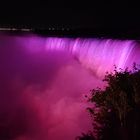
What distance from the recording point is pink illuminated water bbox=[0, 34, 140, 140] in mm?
20719

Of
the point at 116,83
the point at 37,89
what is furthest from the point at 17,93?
the point at 116,83

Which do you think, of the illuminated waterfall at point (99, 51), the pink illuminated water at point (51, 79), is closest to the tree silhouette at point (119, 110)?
the pink illuminated water at point (51, 79)

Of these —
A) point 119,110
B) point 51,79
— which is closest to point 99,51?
point 51,79

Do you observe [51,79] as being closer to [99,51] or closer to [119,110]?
[99,51]

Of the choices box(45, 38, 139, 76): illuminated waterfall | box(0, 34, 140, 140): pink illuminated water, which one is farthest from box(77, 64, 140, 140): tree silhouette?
box(45, 38, 139, 76): illuminated waterfall

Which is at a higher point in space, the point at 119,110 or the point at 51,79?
the point at 119,110

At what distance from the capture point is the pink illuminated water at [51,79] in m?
20.7

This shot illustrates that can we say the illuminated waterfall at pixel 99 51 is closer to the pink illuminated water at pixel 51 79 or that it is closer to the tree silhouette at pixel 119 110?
the pink illuminated water at pixel 51 79

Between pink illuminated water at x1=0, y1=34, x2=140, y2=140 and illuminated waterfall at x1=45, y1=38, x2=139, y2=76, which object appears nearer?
pink illuminated water at x1=0, y1=34, x2=140, y2=140

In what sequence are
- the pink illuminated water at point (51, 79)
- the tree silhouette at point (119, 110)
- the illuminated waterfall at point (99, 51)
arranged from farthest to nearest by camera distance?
1. the illuminated waterfall at point (99, 51)
2. the pink illuminated water at point (51, 79)
3. the tree silhouette at point (119, 110)

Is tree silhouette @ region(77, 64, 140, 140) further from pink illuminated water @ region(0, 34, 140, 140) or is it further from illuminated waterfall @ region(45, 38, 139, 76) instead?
illuminated waterfall @ region(45, 38, 139, 76)

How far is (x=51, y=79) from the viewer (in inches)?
928

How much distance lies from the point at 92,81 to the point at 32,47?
491 cm

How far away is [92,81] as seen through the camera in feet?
72.7
